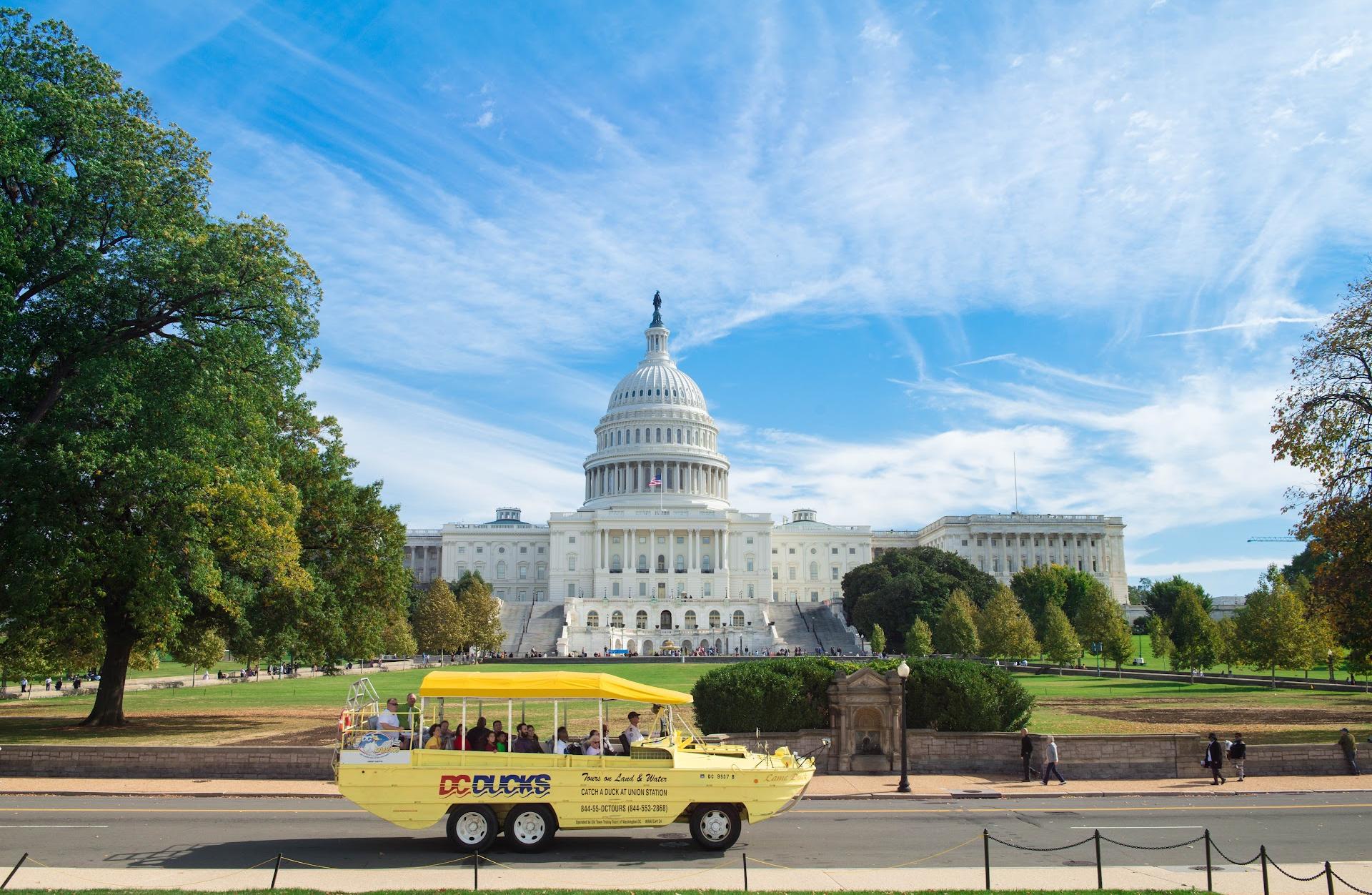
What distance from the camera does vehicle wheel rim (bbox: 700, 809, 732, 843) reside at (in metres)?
15.7

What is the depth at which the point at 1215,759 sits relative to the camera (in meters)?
23.3

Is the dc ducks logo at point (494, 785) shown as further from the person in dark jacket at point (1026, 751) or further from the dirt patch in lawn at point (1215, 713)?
the dirt patch in lawn at point (1215, 713)

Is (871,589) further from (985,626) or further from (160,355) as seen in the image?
(160,355)

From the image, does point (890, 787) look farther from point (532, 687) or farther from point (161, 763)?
point (161, 763)

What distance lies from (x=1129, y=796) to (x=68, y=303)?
1137 inches

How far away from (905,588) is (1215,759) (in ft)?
267

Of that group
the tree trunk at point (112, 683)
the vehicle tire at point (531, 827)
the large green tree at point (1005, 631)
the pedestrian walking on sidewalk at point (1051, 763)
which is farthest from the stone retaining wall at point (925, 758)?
the large green tree at point (1005, 631)

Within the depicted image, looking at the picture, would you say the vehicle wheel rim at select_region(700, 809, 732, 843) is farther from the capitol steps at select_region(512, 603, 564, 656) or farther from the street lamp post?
the capitol steps at select_region(512, 603, 564, 656)

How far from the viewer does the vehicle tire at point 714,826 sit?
15633 mm

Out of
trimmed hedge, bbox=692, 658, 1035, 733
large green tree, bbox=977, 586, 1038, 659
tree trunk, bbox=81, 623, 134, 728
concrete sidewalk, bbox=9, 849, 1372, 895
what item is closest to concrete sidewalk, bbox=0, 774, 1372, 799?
trimmed hedge, bbox=692, 658, 1035, 733

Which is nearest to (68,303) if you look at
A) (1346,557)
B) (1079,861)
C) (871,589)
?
(1079,861)

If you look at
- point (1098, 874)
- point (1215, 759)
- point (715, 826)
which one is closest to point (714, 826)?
point (715, 826)

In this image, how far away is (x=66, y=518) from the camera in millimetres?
28594

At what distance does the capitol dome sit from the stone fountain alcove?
128m
